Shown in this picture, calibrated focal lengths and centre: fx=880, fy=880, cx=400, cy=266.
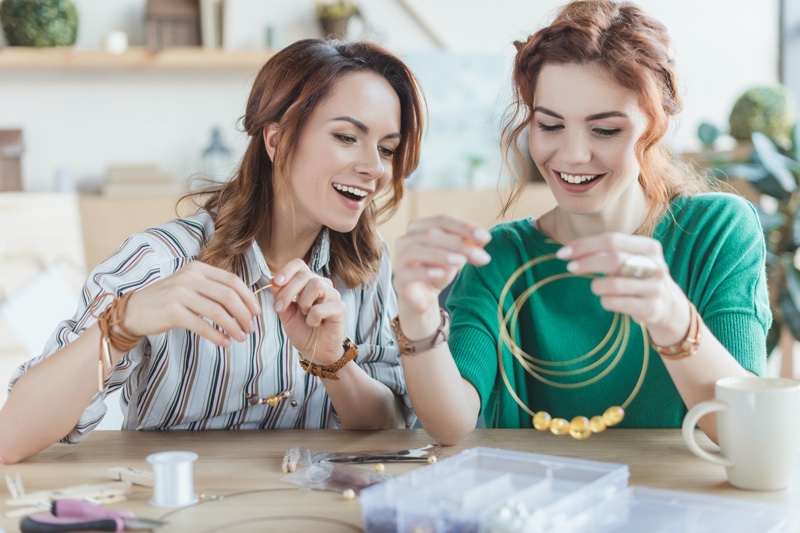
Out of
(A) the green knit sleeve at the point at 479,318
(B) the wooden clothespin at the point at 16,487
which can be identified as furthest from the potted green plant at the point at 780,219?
(B) the wooden clothespin at the point at 16,487

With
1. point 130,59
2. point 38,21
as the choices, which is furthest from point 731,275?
point 38,21

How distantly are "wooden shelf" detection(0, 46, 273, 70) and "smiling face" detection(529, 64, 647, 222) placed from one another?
2.11 meters

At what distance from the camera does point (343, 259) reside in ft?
5.56

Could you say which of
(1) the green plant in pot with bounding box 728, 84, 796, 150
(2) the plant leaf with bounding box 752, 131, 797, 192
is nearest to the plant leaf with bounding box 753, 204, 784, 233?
(2) the plant leaf with bounding box 752, 131, 797, 192

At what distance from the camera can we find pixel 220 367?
5.11ft

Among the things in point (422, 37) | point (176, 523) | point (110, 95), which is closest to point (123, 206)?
point (110, 95)

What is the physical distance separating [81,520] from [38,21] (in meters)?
2.94

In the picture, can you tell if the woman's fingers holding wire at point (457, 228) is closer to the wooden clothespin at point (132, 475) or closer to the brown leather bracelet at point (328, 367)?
the brown leather bracelet at point (328, 367)

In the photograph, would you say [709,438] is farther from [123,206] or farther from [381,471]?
[123,206]

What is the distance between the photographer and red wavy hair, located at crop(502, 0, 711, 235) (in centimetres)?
139

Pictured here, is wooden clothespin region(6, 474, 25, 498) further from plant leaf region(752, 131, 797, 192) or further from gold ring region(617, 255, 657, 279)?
plant leaf region(752, 131, 797, 192)

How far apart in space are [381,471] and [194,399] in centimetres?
52

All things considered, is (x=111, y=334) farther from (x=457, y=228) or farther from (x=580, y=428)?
(x=580, y=428)

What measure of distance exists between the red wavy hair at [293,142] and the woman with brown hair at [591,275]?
0.20 m
